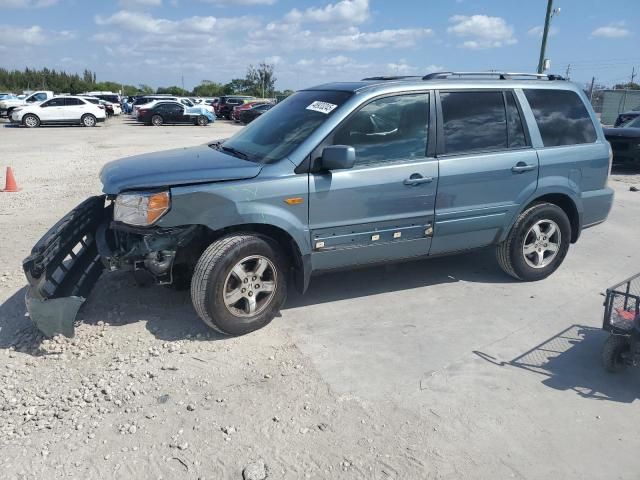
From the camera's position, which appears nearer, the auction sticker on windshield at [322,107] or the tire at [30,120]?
the auction sticker on windshield at [322,107]

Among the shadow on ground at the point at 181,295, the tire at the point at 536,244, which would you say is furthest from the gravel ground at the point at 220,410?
the tire at the point at 536,244

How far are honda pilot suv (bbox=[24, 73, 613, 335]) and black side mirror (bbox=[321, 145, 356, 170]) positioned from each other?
0.01 m

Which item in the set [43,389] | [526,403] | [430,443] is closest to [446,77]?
[526,403]

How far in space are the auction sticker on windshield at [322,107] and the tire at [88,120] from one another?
27.0 m

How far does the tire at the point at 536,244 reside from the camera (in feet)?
17.2

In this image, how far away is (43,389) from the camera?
3.50 metres

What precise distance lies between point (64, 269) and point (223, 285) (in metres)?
1.37

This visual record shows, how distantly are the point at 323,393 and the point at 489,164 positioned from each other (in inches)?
103

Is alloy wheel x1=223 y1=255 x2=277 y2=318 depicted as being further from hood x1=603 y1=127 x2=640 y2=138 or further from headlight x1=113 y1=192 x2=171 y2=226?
hood x1=603 y1=127 x2=640 y2=138

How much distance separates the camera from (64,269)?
14.3 ft

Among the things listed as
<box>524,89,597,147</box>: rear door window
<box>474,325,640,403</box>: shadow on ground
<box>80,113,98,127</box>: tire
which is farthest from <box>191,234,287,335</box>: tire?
<box>80,113,98,127</box>: tire

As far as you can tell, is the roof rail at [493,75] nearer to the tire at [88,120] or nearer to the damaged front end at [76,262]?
the damaged front end at [76,262]

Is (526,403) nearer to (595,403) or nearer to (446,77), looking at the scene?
(595,403)

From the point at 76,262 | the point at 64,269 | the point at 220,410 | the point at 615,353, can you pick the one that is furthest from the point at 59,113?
the point at 615,353
